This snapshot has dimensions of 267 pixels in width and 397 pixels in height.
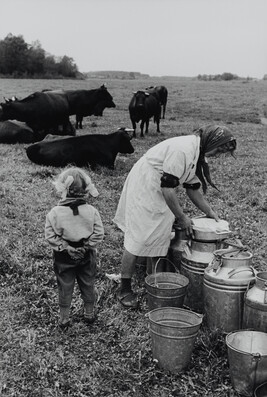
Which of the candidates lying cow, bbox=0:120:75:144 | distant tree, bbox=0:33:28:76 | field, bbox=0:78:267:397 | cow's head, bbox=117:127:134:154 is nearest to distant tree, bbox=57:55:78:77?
distant tree, bbox=0:33:28:76

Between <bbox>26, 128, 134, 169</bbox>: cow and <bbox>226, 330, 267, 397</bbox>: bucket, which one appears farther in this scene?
<bbox>26, 128, 134, 169</bbox>: cow

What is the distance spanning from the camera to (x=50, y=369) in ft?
13.7

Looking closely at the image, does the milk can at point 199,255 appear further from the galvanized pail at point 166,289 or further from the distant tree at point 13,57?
→ the distant tree at point 13,57

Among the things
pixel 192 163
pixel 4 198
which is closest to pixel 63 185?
pixel 192 163

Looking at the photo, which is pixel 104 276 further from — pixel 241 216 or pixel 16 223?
pixel 241 216

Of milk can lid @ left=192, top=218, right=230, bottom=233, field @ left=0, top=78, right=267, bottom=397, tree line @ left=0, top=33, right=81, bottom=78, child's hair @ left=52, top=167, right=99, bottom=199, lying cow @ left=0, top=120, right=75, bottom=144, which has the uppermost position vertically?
tree line @ left=0, top=33, right=81, bottom=78

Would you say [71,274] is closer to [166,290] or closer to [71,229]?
[71,229]

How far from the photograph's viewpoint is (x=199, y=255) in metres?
5.21

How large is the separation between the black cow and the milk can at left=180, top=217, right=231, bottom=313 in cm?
1506

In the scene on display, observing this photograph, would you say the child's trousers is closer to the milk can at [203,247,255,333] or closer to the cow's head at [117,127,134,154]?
the milk can at [203,247,255,333]

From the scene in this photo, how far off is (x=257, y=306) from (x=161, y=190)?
1.44 meters

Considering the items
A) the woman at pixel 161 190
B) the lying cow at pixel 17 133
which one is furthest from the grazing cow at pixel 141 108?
the woman at pixel 161 190

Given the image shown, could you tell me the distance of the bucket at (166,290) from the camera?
4.85 metres

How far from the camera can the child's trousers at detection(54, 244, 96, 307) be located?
4719 millimetres
